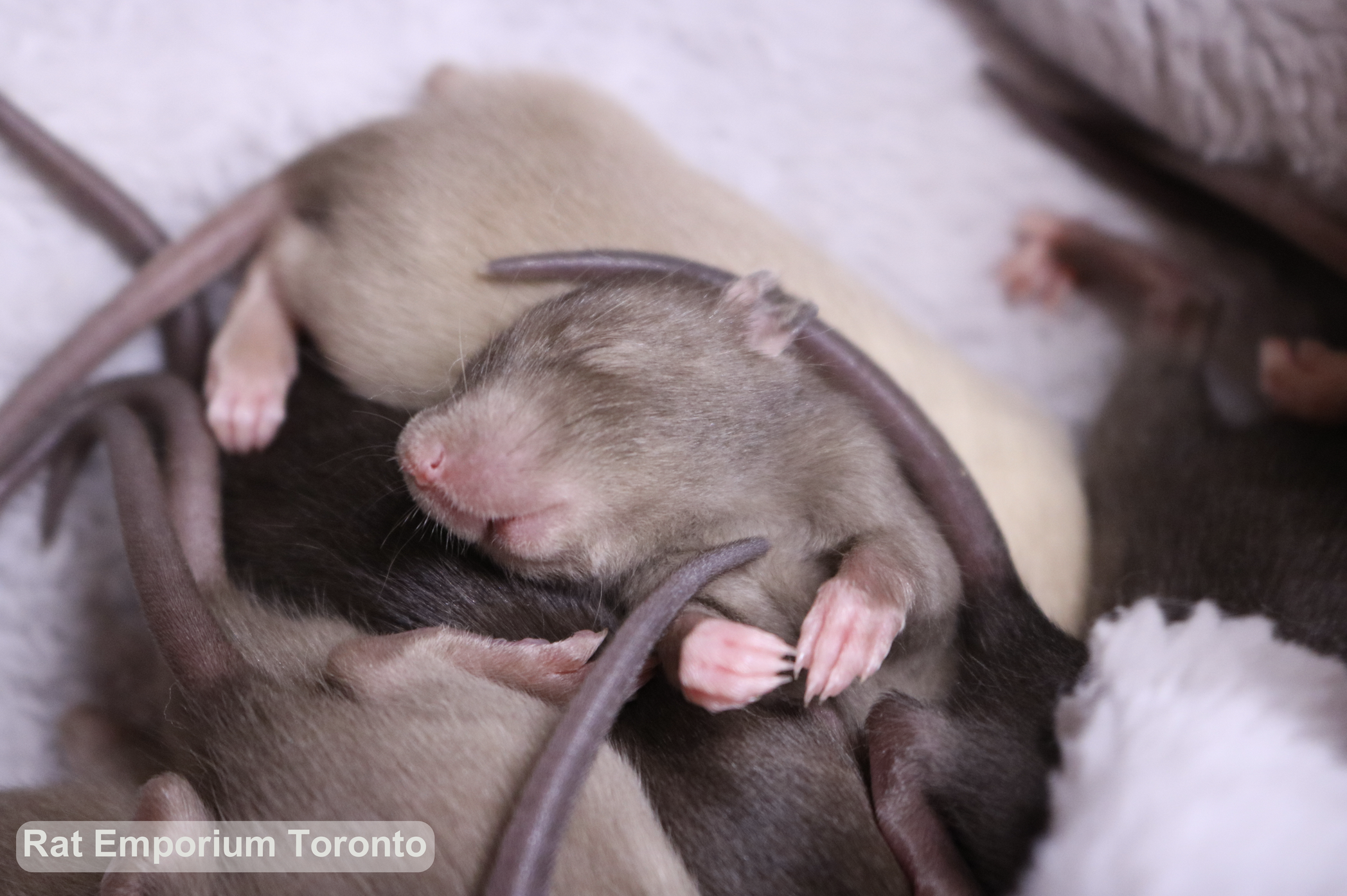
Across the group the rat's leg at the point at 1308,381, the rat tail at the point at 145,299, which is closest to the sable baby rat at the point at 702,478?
the rat tail at the point at 145,299

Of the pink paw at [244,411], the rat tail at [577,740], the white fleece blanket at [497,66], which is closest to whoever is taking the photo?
the rat tail at [577,740]

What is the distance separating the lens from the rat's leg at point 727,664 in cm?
133

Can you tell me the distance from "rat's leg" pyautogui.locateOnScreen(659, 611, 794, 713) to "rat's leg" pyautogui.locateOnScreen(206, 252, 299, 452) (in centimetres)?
83

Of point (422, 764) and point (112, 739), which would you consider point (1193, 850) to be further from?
point (112, 739)

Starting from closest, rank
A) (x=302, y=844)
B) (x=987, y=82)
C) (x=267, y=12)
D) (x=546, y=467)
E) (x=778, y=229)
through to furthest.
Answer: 1. (x=302, y=844)
2. (x=546, y=467)
3. (x=778, y=229)
4. (x=267, y=12)
5. (x=987, y=82)

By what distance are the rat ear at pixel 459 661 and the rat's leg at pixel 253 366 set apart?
0.55m

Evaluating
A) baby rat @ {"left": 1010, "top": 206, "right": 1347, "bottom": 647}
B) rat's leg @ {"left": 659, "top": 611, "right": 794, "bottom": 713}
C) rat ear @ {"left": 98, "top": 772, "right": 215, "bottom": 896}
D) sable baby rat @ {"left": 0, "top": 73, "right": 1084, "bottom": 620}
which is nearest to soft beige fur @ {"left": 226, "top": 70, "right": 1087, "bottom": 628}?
sable baby rat @ {"left": 0, "top": 73, "right": 1084, "bottom": 620}

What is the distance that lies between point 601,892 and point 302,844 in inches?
12.6

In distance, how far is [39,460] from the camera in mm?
1803

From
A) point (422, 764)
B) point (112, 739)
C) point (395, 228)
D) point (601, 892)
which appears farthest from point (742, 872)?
point (395, 228)

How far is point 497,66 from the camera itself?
235 centimetres

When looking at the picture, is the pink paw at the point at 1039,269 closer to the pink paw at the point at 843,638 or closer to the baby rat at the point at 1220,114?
the baby rat at the point at 1220,114

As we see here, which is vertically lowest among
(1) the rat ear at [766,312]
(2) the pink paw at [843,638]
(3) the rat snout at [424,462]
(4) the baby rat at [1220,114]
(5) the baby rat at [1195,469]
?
(3) the rat snout at [424,462]

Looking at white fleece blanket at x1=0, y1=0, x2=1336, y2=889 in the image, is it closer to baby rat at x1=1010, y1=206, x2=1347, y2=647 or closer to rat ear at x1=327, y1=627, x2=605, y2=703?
baby rat at x1=1010, y1=206, x2=1347, y2=647
